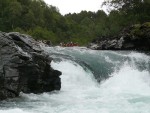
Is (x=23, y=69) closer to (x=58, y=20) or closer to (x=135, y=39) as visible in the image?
(x=135, y=39)

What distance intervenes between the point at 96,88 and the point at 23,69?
14.6 ft

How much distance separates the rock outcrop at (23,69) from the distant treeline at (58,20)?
73.8 ft

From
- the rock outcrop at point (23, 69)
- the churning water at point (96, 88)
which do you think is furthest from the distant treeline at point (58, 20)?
the rock outcrop at point (23, 69)

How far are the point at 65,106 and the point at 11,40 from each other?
12.5 feet

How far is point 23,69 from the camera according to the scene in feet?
51.5

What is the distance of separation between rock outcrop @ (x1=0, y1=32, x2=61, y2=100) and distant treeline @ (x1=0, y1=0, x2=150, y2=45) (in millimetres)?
22485

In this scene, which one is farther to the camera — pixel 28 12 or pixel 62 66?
pixel 28 12

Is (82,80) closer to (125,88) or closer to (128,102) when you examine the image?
(125,88)

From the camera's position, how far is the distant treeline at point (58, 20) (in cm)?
3997

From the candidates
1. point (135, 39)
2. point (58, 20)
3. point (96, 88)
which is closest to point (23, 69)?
point (96, 88)

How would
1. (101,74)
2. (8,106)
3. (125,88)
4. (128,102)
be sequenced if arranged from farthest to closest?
(101,74) → (125,88) → (128,102) → (8,106)

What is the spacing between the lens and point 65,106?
13.9 meters

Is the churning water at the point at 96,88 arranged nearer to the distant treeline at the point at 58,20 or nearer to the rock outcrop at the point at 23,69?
the rock outcrop at the point at 23,69

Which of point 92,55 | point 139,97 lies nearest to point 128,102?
point 139,97
